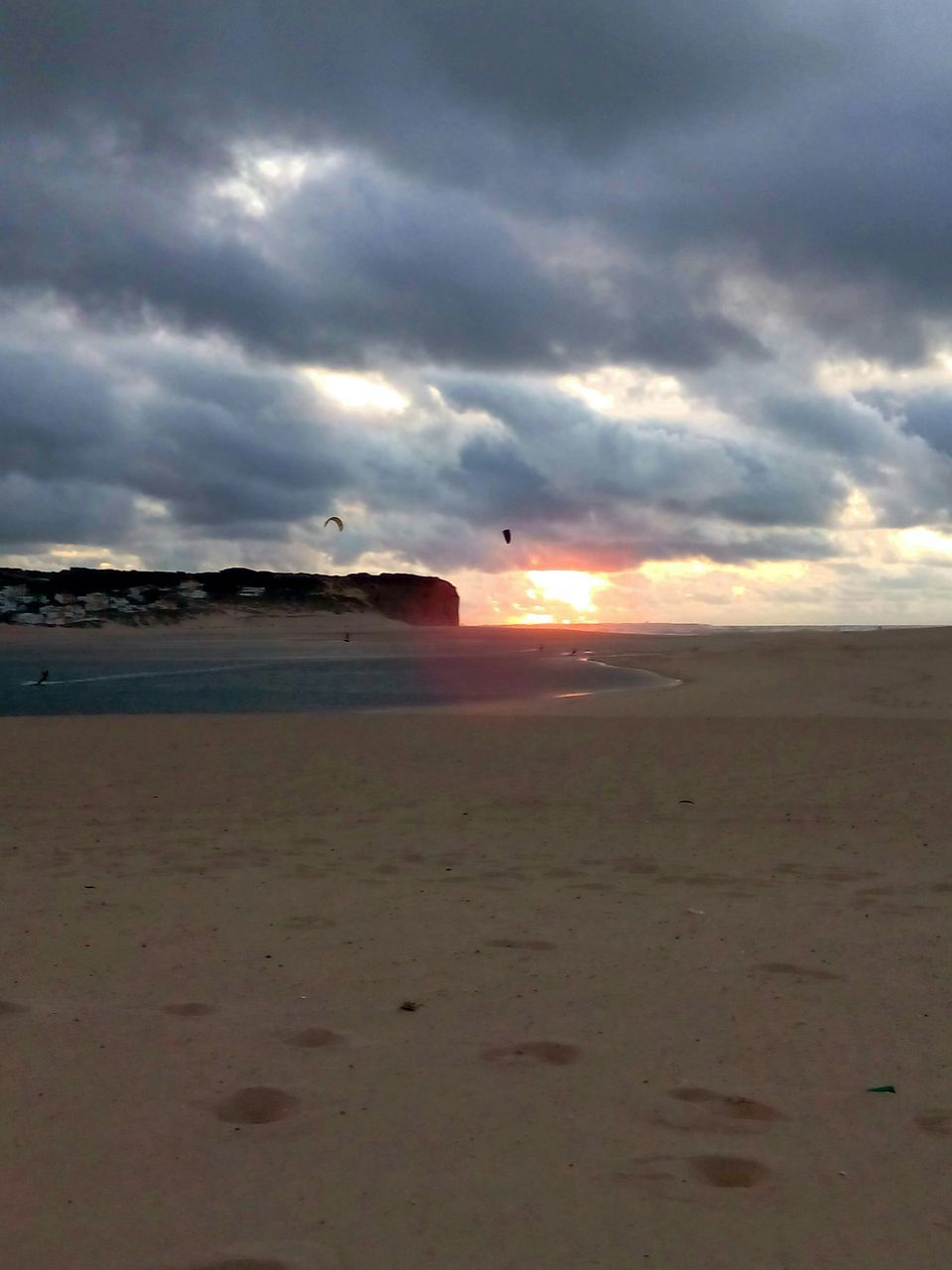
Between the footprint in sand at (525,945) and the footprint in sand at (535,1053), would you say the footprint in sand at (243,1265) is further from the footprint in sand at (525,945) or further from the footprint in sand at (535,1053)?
the footprint in sand at (525,945)

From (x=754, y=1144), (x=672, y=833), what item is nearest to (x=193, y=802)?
(x=672, y=833)

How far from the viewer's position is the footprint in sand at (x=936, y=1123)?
3.52 m

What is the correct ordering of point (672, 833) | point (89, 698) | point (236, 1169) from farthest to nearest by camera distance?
point (89, 698)
point (672, 833)
point (236, 1169)

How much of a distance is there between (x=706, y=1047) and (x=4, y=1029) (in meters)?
2.84

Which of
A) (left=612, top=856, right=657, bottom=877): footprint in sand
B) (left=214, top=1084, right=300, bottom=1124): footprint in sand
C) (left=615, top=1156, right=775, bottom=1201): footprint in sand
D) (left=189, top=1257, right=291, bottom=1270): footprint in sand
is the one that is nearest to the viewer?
(left=189, top=1257, right=291, bottom=1270): footprint in sand

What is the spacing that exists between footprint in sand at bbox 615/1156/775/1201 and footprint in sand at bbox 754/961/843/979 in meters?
1.99

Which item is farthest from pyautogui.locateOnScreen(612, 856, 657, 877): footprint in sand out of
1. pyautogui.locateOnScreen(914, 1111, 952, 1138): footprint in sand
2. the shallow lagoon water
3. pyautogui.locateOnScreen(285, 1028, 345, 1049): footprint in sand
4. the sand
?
the shallow lagoon water

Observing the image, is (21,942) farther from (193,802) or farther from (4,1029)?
(193,802)

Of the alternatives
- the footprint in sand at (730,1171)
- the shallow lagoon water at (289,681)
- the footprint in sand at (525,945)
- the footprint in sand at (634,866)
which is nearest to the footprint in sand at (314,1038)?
the footprint in sand at (525,945)

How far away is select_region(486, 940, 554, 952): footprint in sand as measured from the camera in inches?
225

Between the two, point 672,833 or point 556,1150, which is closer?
point 556,1150

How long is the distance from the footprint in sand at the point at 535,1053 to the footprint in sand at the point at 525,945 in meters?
1.35

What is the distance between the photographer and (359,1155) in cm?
336

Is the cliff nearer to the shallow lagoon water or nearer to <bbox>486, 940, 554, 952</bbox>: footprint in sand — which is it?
the shallow lagoon water
